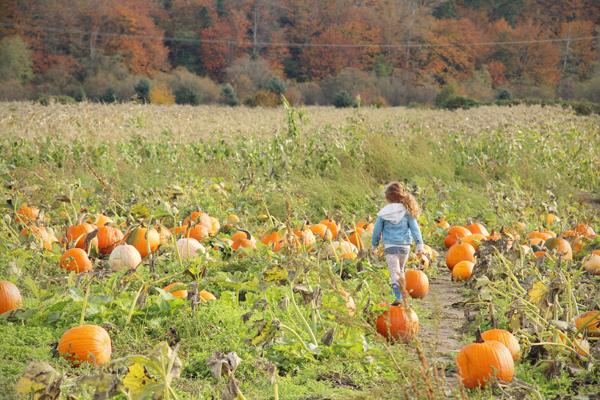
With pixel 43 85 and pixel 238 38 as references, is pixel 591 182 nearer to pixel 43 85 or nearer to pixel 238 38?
pixel 43 85

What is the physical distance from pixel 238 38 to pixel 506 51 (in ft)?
90.9

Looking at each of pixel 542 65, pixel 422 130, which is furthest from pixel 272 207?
pixel 542 65

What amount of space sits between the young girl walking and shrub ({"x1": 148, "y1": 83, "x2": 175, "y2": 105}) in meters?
31.8

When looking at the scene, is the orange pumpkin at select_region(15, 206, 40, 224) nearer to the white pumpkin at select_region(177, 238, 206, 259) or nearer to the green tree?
the white pumpkin at select_region(177, 238, 206, 259)

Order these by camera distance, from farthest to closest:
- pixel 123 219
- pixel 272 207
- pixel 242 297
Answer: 1. pixel 272 207
2. pixel 123 219
3. pixel 242 297

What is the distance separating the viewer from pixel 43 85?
38.3 m

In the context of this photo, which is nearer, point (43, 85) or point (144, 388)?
point (144, 388)

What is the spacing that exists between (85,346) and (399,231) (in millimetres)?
2309

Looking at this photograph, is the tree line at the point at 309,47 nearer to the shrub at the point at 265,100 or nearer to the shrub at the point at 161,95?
the shrub at the point at 161,95

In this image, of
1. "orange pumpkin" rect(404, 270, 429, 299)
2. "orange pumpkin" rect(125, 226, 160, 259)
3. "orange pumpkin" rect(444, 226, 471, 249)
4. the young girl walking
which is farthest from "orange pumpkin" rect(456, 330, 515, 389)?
"orange pumpkin" rect(444, 226, 471, 249)

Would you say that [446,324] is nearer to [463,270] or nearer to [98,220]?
[463,270]

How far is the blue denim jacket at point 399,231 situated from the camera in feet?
12.3

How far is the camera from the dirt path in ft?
8.73

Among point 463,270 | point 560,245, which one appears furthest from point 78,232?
point 560,245
